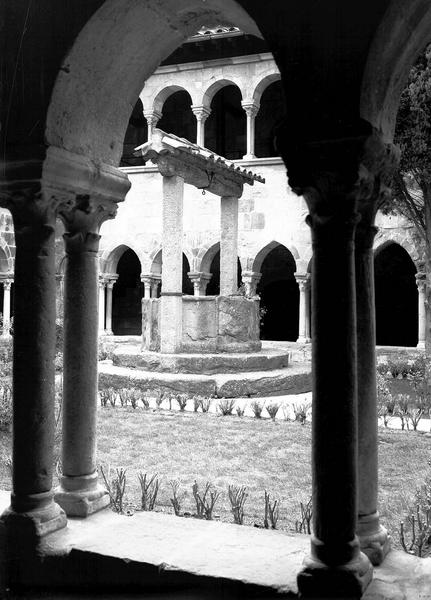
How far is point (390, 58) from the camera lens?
265 cm

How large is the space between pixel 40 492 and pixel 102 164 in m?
1.66

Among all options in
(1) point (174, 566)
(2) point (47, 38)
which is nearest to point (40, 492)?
(1) point (174, 566)

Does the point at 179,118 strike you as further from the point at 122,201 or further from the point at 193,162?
the point at 122,201

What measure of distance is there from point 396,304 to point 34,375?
17681mm

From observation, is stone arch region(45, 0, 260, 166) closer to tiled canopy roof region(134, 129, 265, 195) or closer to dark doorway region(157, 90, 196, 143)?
tiled canopy roof region(134, 129, 265, 195)

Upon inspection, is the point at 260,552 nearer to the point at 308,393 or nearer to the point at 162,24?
the point at 162,24

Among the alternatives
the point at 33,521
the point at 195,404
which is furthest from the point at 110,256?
the point at 33,521

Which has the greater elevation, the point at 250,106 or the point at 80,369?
the point at 250,106

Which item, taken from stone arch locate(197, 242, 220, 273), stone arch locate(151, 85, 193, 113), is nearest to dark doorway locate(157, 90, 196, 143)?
stone arch locate(151, 85, 193, 113)

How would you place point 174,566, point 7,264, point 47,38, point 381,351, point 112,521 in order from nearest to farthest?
1. point 174,566
2. point 47,38
3. point 112,521
4. point 381,351
5. point 7,264

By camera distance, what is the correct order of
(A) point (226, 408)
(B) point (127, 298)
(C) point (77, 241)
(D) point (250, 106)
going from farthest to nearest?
(B) point (127, 298)
(D) point (250, 106)
(A) point (226, 408)
(C) point (77, 241)

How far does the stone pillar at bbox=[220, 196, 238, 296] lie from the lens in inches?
444

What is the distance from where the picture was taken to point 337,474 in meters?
2.56

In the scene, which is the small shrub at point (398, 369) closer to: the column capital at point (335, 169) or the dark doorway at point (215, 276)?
the dark doorway at point (215, 276)
